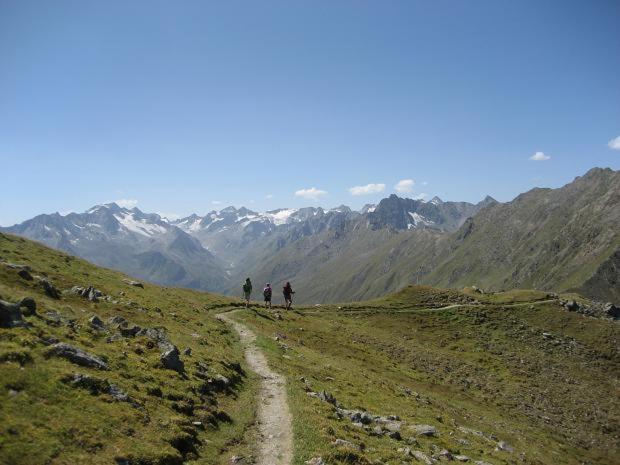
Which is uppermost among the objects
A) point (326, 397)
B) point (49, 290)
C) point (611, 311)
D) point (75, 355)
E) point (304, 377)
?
point (49, 290)

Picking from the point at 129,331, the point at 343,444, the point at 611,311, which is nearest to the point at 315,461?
the point at 343,444

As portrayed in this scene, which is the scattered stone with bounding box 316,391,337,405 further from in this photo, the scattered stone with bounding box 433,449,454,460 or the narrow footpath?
the scattered stone with bounding box 433,449,454,460

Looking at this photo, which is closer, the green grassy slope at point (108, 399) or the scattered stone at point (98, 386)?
the green grassy slope at point (108, 399)

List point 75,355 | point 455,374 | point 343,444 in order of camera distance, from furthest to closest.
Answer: point 455,374
point 343,444
point 75,355

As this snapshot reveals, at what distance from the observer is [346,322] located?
74.0 m

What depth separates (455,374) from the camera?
182 feet

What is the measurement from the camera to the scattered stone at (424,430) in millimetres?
27886

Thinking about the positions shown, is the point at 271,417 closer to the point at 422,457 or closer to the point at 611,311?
the point at 422,457

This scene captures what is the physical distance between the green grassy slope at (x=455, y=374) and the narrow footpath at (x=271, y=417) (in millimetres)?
728

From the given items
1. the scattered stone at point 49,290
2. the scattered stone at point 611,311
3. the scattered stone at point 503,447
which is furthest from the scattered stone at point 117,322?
the scattered stone at point 611,311

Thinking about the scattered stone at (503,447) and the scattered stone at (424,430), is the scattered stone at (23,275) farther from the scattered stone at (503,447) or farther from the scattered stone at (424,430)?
the scattered stone at (503,447)

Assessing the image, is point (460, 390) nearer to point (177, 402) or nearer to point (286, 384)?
point (286, 384)

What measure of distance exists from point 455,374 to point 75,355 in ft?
158

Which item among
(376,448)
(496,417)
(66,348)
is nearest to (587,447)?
(496,417)
